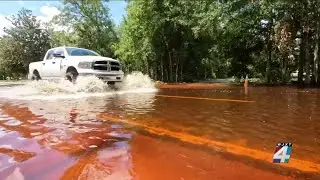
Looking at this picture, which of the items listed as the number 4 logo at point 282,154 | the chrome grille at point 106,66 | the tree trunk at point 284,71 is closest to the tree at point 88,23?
the tree trunk at point 284,71

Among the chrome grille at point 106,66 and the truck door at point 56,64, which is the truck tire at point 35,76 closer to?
the truck door at point 56,64

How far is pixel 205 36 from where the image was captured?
2631 centimetres

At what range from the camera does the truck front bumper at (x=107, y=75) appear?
1369 centimetres

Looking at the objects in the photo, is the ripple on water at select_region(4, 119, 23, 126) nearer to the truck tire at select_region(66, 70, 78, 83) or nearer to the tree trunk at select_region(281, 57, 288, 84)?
the truck tire at select_region(66, 70, 78, 83)

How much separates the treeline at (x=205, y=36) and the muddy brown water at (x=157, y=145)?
14726 mm

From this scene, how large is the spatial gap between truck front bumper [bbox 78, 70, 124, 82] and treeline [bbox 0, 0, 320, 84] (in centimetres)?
891

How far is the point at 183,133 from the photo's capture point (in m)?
5.48

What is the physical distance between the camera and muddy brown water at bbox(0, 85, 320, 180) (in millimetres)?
3584

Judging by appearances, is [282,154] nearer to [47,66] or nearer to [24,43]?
[47,66]

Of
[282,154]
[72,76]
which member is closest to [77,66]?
[72,76]

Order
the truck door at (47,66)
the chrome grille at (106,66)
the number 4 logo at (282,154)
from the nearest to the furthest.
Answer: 1. the number 4 logo at (282,154)
2. the chrome grille at (106,66)
3. the truck door at (47,66)

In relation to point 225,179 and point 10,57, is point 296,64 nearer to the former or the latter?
point 225,179

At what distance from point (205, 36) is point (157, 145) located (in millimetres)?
22332

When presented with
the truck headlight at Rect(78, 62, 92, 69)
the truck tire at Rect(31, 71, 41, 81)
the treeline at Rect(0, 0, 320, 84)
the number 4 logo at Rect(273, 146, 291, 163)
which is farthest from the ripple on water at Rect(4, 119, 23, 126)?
the treeline at Rect(0, 0, 320, 84)
